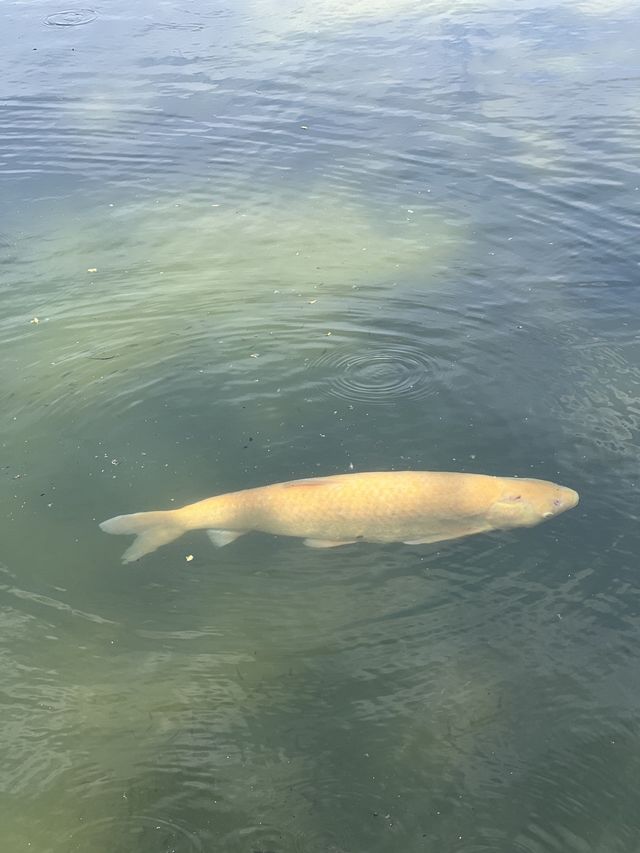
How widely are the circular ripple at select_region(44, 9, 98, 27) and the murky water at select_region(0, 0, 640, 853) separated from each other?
10.2 metres

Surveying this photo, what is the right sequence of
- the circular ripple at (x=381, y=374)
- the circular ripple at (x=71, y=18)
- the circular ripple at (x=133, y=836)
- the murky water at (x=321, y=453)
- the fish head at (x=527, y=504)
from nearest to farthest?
the circular ripple at (x=133, y=836), the murky water at (x=321, y=453), the fish head at (x=527, y=504), the circular ripple at (x=381, y=374), the circular ripple at (x=71, y=18)

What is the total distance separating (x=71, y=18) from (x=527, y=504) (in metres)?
26.6

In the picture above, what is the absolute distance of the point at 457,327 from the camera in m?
12.0

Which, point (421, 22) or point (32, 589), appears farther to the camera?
point (421, 22)

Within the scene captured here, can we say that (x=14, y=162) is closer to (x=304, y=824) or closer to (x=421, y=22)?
(x=421, y=22)

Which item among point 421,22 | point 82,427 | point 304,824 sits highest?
point 421,22

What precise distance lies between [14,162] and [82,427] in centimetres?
1019

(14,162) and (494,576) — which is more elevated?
(14,162)

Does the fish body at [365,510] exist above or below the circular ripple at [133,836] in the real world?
above

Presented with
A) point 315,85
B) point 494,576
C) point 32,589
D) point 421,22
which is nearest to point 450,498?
point 494,576

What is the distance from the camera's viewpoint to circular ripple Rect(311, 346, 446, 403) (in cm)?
1077

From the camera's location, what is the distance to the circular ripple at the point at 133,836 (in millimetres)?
6484

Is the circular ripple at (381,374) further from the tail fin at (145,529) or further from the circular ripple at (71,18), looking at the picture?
the circular ripple at (71,18)

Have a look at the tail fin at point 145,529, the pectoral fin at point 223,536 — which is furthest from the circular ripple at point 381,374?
the tail fin at point 145,529
